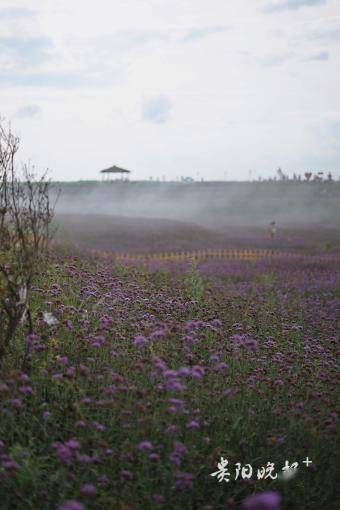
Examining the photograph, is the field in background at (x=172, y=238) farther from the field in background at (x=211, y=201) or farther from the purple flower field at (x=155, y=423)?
the purple flower field at (x=155, y=423)

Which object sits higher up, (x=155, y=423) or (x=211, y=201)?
(x=211, y=201)

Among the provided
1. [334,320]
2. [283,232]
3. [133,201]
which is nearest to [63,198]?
[133,201]

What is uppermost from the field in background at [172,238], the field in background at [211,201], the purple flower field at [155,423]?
the field in background at [211,201]

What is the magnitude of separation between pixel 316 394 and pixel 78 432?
1878 millimetres

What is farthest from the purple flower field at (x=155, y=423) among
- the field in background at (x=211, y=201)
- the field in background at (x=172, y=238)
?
the field in background at (x=211, y=201)

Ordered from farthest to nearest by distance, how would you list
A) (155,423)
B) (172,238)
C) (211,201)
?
1. (211,201)
2. (172,238)
3. (155,423)

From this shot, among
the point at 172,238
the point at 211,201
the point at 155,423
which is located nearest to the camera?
the point at 155,423

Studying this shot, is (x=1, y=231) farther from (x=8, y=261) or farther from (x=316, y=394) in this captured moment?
(x=316, y=394)

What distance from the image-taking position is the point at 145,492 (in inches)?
141

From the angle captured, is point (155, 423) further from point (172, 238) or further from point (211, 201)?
point (211, 201)

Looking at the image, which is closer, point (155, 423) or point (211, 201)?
point (155, 423)

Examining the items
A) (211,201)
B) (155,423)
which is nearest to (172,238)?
(155,423)

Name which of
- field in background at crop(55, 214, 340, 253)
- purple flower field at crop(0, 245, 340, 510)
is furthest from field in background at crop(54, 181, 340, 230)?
purple flower field at crop(0, 245, 340, 510)

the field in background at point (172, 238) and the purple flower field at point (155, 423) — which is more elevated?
the field in background at point (172, 238)
